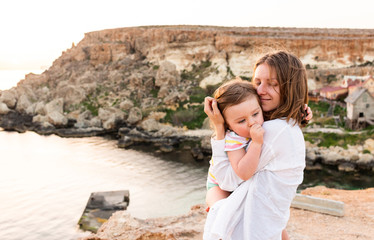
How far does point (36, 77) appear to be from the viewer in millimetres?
49219

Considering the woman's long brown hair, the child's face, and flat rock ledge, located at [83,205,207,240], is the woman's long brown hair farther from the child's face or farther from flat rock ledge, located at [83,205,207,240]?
flat rock ledge, located at [83,205,207,240]

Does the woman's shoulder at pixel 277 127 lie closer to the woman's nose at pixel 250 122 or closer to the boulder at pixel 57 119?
the woman's nose at pixel 250 122

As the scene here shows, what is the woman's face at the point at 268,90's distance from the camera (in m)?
2.29

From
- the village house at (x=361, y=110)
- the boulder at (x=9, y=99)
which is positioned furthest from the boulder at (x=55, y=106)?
the village house at (x=361, y=110)

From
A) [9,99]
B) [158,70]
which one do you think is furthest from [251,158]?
[9,99]

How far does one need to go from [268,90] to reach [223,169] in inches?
25.8

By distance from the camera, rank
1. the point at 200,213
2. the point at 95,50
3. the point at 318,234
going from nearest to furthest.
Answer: the point at 318,234
the point at 200,213
the point at 95,50

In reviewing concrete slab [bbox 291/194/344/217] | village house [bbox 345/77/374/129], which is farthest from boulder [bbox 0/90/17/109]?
concrete slab [bbox 291/194/344/217]

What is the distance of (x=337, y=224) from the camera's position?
627cm

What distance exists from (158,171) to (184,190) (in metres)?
4.06

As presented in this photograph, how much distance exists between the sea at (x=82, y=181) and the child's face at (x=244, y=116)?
42.2 feet

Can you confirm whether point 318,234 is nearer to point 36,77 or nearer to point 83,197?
point 83,197

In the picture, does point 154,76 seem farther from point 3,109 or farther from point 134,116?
point 3,109

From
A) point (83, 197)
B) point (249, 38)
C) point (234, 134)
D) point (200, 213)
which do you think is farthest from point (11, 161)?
point (249, 38)
